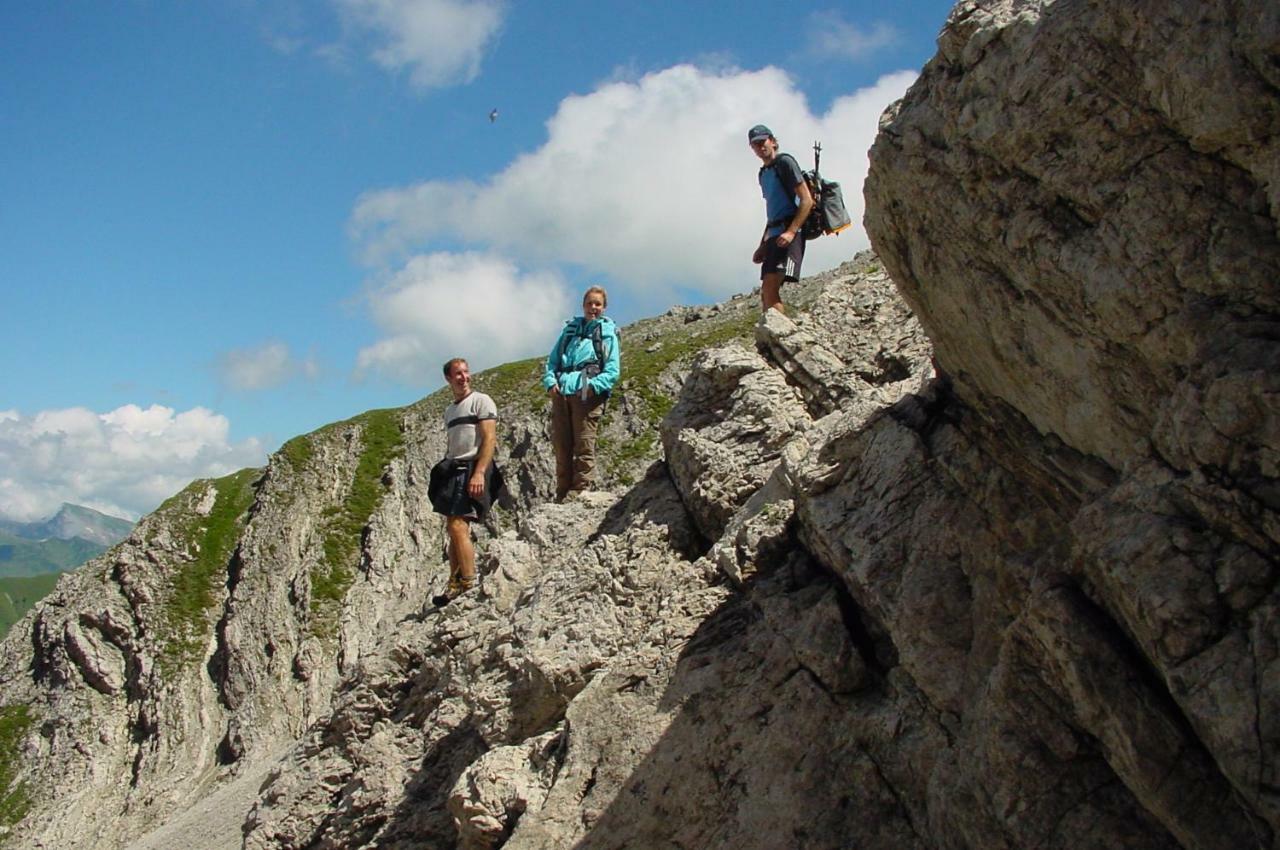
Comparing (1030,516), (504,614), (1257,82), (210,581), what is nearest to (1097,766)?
(1030,516)

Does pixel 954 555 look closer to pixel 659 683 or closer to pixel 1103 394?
pixel 1103 394

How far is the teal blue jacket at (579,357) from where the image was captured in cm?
1686

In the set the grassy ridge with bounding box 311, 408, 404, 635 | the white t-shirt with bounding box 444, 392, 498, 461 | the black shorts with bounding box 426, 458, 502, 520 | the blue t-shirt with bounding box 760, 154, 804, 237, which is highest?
the grassy ridge with bounding box 311, 408, 404, 635

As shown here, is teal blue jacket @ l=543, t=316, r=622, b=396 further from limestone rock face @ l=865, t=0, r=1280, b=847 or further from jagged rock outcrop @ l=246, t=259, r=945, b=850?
limestone rock face @ l=865, t=0, r=1280, b=847

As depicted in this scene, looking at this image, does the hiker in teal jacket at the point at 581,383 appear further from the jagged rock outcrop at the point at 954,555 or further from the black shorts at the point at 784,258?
the black shorts at the point at 784,258

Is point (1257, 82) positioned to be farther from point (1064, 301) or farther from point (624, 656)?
point (624, 656)

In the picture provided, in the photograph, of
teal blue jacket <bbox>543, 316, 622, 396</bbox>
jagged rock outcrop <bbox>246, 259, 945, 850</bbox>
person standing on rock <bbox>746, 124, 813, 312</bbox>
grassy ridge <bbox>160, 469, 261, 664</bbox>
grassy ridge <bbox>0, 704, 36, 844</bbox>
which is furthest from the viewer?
grassy ridge <bbox>160, 469, 261, 664</bbox>

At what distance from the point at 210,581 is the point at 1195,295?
56.8 m

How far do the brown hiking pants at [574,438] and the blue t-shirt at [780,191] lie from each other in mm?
4061

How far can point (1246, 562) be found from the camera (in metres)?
5.54

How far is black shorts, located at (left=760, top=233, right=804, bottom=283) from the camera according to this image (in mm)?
15609

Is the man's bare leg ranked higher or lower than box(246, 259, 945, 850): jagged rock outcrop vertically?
higher

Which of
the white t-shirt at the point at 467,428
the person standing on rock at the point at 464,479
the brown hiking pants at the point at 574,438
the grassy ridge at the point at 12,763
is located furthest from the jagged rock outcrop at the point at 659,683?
the grassy ridge at the point at 12,763

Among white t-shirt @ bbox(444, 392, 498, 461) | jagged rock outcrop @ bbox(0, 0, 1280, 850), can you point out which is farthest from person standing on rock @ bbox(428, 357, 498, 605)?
jagged rock outcrop @ bbox(0, 0, 1280, 850)
